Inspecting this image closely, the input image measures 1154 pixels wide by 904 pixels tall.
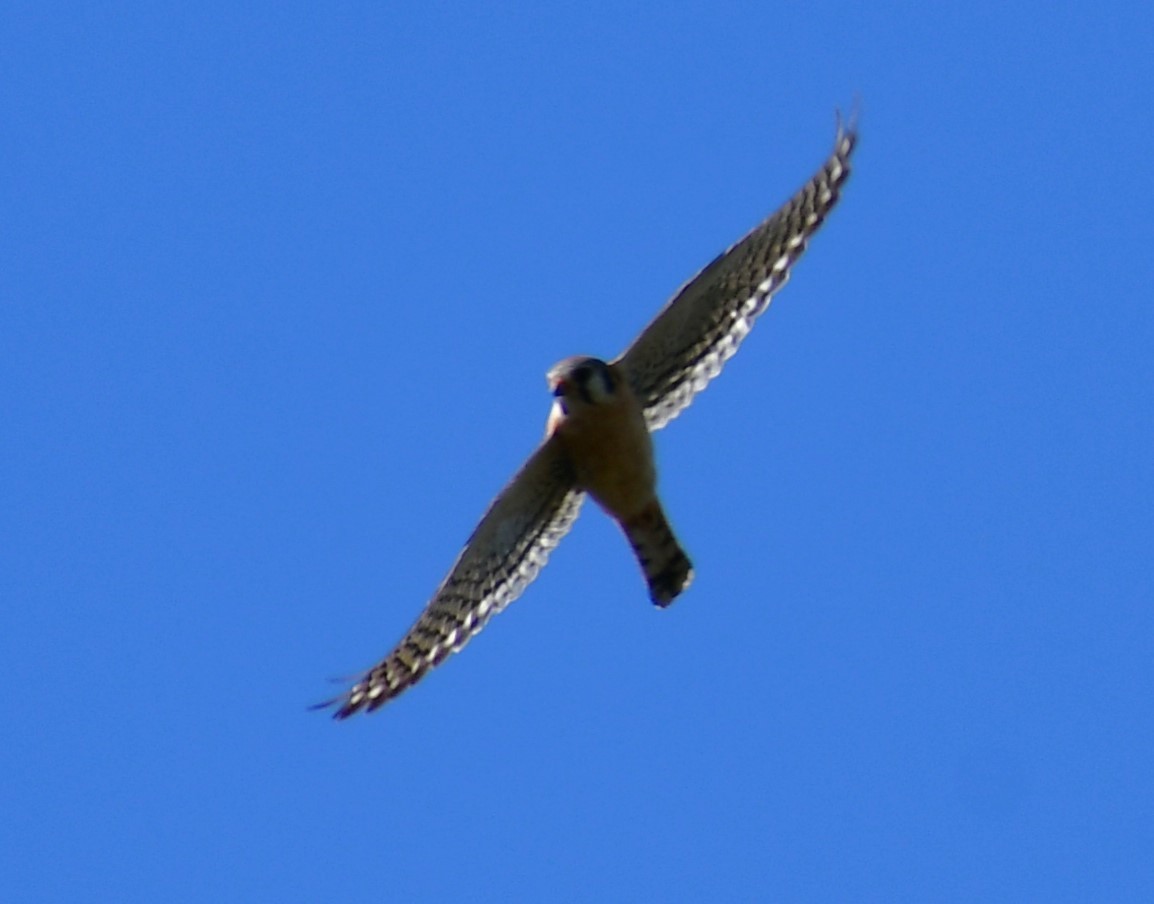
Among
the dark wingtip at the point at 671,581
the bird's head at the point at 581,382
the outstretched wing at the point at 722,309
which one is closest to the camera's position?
the bird's head at the point at 581,382

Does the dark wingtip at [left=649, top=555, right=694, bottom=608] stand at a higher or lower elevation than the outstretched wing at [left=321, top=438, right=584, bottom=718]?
lower

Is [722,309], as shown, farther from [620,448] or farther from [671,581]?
[671,581]

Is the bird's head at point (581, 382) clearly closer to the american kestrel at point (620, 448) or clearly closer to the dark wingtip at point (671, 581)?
the american kestrel at point (620, 448)

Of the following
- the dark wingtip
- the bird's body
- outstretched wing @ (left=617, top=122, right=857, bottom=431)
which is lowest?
the dark wingtip

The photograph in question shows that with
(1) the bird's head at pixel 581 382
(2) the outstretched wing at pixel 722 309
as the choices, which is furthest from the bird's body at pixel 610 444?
(2) the outstretched wing at pixel 722 309

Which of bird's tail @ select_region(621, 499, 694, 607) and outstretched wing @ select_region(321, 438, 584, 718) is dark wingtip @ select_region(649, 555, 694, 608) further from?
outstretched wing @ select_region(321, 438, 584, 718)

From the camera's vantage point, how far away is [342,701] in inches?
511

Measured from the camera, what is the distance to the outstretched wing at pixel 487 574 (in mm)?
12977

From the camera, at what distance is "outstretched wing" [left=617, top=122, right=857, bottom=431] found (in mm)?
12641

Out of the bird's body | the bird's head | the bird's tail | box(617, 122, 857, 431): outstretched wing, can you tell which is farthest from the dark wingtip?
the bird's head

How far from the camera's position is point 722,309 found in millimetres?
12797

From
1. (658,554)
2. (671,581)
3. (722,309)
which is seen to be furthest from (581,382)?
(671,581)

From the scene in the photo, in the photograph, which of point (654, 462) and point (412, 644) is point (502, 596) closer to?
point (412, 644)

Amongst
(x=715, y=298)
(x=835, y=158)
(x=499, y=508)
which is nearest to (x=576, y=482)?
(x=499, y=508)
